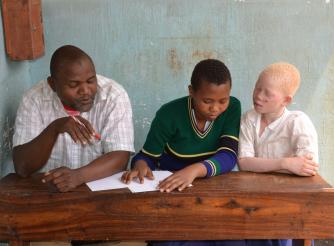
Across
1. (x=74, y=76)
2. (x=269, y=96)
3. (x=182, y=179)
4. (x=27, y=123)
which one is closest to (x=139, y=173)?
(x=182, y=179)

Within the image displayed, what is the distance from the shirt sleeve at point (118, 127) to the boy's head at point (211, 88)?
382 millimetres

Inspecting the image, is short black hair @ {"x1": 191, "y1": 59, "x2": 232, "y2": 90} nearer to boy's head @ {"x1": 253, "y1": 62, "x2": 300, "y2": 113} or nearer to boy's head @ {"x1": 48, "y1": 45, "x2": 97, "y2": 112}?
boy's head @ {"x1": 253, "y1": 62, "x2": 300, "y2": 113}

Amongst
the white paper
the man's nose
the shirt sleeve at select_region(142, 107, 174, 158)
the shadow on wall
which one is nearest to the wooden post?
the man's nose

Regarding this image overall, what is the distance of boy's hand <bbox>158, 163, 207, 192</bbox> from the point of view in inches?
92.7

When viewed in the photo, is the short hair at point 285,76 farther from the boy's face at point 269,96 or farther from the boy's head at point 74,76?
the boy's head at point 74,76

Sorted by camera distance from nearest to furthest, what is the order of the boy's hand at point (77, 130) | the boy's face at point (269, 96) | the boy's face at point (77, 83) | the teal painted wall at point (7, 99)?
the boy's hand at point (77, 130)
the boy's face at point (77, 83)
the boy's face at point (269, 96)
the teal painted wall at point (7, 99)

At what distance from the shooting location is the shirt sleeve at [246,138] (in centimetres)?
273

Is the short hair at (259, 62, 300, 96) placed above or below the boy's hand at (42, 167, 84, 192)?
above

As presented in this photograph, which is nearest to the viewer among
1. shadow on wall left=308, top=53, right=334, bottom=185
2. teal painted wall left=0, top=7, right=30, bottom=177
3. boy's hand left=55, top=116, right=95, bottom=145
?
boy's hand left=55, top=116, right=95, bottom=145

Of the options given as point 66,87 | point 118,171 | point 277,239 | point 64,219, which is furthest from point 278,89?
point 64,219

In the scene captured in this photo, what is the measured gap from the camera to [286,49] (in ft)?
11.4

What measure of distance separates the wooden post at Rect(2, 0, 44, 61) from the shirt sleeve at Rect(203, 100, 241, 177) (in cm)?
123

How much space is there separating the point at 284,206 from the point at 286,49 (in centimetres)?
150

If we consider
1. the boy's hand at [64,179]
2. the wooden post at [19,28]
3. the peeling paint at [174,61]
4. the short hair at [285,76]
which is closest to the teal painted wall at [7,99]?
the wooden post at [19,28]
